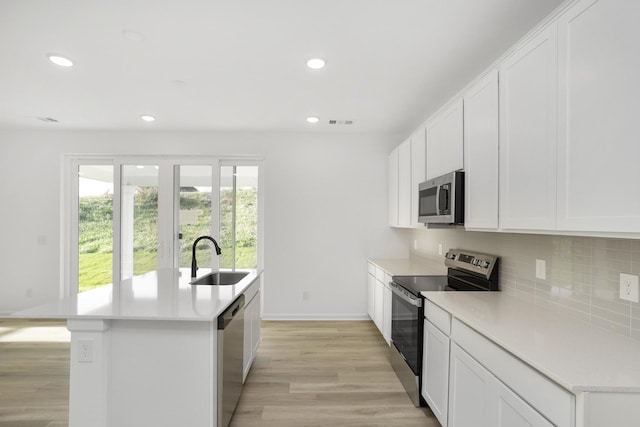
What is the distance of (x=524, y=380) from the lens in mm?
1256

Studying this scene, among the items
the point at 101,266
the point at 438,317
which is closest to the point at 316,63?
the point at 438,317

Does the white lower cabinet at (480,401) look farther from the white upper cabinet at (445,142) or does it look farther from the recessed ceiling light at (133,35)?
the recessed ceiling light at (133,35)

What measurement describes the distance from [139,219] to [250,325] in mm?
2786

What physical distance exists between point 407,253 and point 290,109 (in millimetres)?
2518

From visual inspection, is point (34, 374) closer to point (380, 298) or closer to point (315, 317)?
point (315, 317)

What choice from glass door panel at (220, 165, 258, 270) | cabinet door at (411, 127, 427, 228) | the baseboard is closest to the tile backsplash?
cabinet door at (411, 127, 427, 228)

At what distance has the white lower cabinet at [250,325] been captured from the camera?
8.36ft

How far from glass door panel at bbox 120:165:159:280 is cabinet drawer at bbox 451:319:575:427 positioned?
4222 millimetres

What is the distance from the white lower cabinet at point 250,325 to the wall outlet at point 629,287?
223 centimetres

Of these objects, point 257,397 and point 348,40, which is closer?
point 348,40

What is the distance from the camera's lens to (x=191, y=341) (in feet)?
5.82

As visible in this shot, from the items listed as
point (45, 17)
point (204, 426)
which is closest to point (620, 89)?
point (204, 426)

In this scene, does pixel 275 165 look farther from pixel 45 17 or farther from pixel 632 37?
pixel 632 37

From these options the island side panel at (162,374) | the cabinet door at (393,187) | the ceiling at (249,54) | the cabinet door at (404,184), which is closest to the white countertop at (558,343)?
the island side panel at (162,374)
